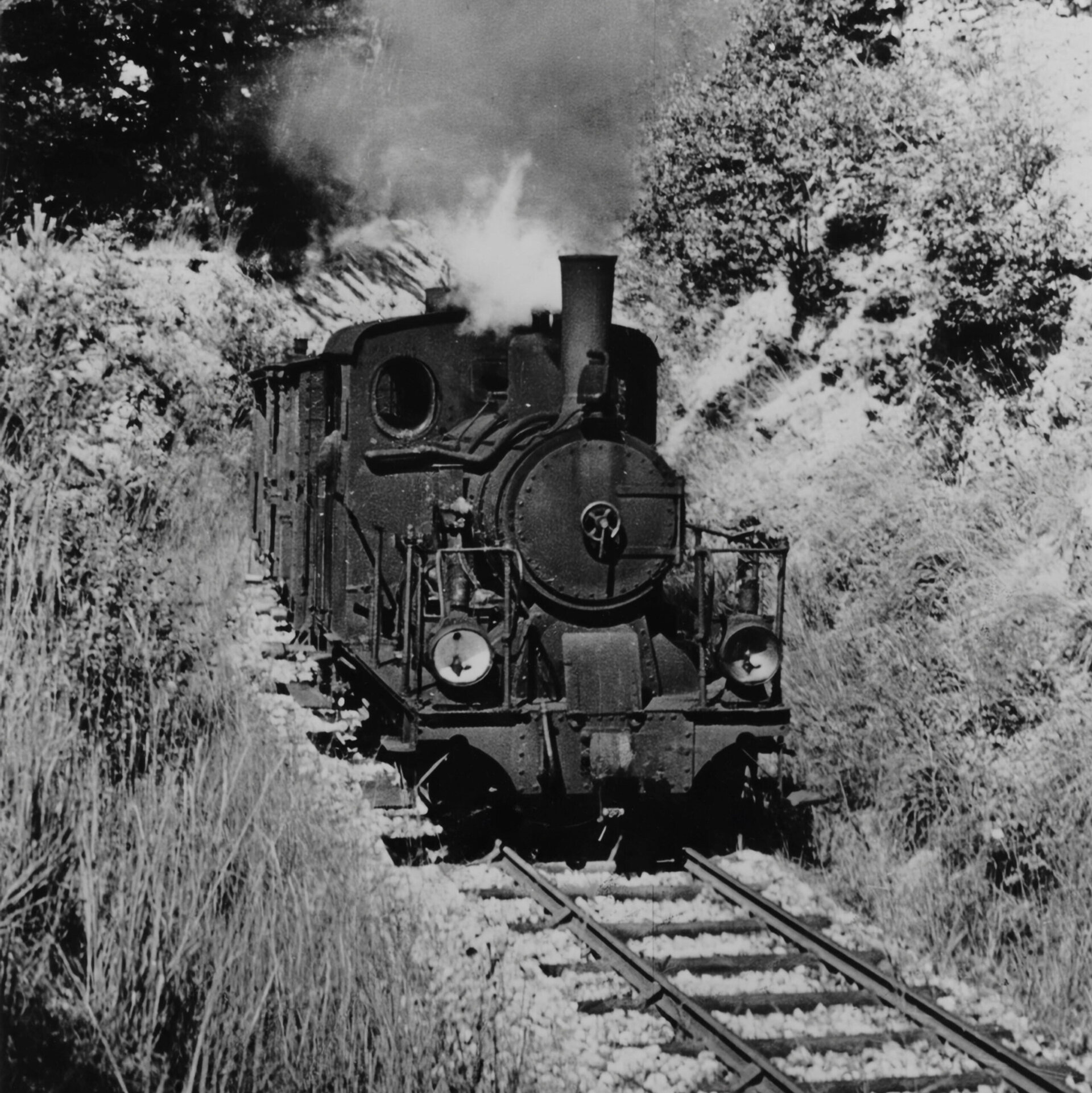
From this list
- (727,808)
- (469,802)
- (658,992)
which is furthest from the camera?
(727,808)

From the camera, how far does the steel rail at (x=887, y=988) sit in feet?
18.4

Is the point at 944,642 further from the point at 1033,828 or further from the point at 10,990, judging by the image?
the point at 10,990

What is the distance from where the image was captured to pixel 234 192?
22.2 metres

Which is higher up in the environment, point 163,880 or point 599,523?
point 599,523

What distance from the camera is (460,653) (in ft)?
26.6

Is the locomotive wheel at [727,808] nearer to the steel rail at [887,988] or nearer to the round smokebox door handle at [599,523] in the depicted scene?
the steel rail at [887,988]

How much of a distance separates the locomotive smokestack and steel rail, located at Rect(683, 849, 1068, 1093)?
9.06 feet

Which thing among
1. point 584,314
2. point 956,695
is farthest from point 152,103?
point 956,695

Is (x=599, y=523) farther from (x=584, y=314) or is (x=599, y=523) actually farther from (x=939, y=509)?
(x=939, y=509)

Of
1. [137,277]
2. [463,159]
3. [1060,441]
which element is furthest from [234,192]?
[1060,441]

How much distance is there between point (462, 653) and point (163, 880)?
326cm

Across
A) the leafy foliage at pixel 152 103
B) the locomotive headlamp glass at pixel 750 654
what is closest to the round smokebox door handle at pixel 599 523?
the locomotive headlamp glass at pixel 750 654

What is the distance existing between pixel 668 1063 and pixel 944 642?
4572mm

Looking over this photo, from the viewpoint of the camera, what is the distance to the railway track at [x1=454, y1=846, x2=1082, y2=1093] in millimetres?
5652
